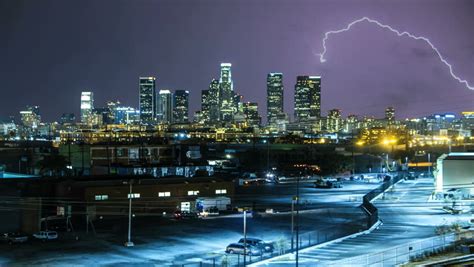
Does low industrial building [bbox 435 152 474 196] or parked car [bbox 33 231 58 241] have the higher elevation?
low industrial building [bbox 435 152 474 196]

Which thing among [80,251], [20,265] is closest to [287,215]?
[80,251]

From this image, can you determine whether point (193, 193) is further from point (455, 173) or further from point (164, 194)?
point (455, 173)

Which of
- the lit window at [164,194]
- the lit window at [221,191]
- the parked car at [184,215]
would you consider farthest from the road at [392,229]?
the lit window at [164,194]

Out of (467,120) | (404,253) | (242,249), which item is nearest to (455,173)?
(242,249)

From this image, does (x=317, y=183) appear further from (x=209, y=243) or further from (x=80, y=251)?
(x=80, y=251)

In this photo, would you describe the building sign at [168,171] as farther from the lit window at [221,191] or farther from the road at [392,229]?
the road at [392,229]

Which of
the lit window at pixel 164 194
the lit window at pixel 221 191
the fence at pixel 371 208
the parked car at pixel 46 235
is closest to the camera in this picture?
the parked car at pixel 46 235

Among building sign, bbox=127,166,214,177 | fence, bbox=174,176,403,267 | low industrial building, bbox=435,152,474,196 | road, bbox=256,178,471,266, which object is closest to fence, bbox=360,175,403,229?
fence, bbox=174,176,403,267

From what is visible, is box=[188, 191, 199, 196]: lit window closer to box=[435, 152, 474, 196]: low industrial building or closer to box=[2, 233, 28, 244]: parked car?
box=[2, 233, 28, 244]: parked car
